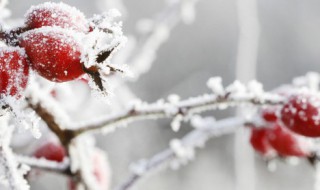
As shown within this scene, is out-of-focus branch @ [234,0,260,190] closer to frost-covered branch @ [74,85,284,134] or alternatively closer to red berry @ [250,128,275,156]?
red berry @ [250,128,275,156]

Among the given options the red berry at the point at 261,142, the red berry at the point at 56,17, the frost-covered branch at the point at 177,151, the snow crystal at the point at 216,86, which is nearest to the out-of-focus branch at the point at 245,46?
the red berry at the point at 261,142

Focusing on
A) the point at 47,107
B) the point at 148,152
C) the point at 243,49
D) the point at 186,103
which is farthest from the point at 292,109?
the point at 148,152

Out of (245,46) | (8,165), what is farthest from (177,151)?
(245,46)

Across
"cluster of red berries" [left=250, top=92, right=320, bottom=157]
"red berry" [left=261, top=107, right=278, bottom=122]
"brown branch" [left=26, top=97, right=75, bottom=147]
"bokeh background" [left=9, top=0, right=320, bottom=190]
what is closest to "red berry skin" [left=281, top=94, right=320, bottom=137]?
"cluster of red berries" [left=250, top=92, right=320, bottom=157]

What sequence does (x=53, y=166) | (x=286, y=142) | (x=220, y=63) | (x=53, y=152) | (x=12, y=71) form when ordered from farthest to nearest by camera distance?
(x=220, y=63) < (x=53, y=152) < (x=286, y=142) < (x=53, y=166) < (x=12, y=71)

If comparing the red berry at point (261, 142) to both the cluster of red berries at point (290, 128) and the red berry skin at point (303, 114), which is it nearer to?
the cluster of red berries at point (290, 128)

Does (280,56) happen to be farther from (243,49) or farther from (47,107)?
(47,107)

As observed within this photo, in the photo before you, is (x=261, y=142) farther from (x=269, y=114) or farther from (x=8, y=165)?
(x=8, y=165)
